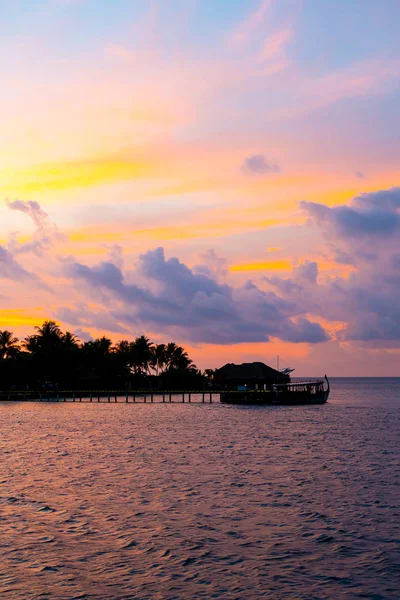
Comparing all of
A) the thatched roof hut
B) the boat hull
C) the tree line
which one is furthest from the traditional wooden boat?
the tree line

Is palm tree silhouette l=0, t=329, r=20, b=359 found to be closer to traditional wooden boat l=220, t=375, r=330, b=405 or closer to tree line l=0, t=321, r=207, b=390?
tree line l=0, t=321, r=207, b=390

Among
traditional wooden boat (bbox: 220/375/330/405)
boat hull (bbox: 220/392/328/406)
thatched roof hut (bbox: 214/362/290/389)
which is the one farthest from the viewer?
thatched roof hut (bbox: 214/362/290/389)

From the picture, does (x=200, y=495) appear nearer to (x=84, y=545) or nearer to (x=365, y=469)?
(x=84, y=545)

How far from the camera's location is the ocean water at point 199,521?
1947cm

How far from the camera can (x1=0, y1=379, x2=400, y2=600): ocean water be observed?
63.9 feet

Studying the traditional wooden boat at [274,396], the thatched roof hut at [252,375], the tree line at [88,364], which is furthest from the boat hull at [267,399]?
the tree line at [88,364]

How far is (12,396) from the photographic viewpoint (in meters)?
155

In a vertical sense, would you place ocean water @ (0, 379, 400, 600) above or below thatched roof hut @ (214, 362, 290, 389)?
below

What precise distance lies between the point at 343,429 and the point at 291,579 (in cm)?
6011

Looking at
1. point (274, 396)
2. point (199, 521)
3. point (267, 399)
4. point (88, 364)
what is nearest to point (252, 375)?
point (267, 399)

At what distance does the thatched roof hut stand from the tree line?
134ft

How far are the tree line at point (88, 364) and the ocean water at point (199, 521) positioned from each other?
336 ft

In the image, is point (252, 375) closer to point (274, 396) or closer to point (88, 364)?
point (274, 396)

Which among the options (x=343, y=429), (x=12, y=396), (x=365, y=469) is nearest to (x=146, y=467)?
(x=365, y=469)
